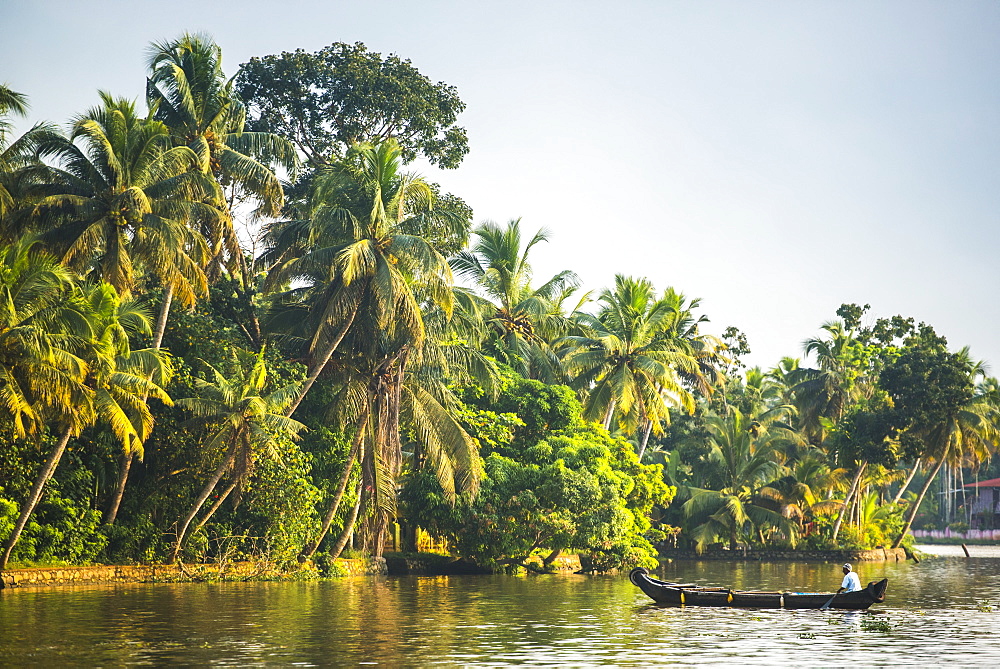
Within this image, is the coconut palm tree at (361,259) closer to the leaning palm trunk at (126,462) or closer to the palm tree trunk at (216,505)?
the palm tree trunk at (216,505)

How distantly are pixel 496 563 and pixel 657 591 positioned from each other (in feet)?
42.8

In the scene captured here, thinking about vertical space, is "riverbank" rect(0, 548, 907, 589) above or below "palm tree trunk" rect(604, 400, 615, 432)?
below

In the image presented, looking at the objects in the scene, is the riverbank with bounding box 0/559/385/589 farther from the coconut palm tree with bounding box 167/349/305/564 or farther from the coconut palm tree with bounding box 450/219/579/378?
the coconut palm tree with bounding box 450/219/579/378

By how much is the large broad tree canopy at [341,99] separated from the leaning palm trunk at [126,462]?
44.3 ft

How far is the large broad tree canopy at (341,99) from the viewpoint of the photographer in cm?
3962

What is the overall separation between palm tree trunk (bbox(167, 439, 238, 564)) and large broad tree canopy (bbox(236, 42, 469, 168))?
51.4ft

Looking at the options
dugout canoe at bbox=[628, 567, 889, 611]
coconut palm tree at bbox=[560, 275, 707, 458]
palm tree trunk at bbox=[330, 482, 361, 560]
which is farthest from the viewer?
coconut palm tree at bbox=[560, 275, 707, 458]

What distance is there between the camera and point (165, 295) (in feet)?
92.9

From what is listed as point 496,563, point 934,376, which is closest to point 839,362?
point 934,376

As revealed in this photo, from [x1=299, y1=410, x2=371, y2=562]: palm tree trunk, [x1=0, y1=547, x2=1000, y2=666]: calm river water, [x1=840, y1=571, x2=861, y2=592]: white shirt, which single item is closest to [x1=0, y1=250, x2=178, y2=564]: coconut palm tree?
[x1=0, y1=547, x2=1000, y2=666]: calm river water

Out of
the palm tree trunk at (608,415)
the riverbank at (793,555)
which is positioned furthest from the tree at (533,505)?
the riverbank at (793,555)

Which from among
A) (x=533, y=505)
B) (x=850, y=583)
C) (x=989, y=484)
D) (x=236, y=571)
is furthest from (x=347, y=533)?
(x=989, y=484)

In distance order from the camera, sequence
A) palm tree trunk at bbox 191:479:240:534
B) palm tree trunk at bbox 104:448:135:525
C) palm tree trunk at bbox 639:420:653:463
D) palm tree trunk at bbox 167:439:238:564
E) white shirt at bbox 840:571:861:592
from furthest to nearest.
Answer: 1. palm tree trunk at bbox 639:420:653:463
2. palm tree trunk at bbox 191:479:240:534
3. palm tree trunk at bbox 167:439:238:564
4. palm tree trunk at bbox 104:448:135:525
5. white shirt at bbox 840:571:861:592

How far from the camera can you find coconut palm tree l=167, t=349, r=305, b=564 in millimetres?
27406
